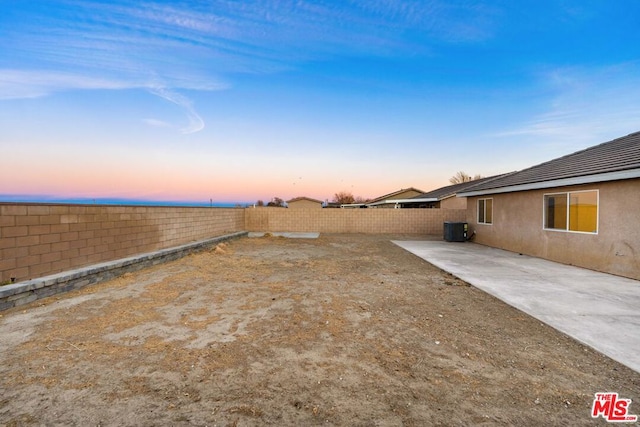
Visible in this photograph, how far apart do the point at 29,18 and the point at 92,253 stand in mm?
6856

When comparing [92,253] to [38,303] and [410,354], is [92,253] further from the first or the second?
[410,354]

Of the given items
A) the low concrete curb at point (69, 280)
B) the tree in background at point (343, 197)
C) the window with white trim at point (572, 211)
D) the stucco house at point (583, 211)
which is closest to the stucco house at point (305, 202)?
the tree in background at point (343, 197)

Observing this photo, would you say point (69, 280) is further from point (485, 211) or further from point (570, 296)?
point (485, 211)

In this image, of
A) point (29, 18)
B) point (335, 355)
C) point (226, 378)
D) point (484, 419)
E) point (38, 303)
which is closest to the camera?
point (484, 419)

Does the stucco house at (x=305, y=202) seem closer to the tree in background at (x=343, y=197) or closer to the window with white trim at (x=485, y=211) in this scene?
the tree in background at (x=343, y=197)

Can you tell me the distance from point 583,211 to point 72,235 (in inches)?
509

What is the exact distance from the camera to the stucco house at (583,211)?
627 cm

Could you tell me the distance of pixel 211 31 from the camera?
9898 millimetres

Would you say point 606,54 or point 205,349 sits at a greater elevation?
point 606,54

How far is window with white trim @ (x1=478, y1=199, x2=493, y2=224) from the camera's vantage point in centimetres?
1187

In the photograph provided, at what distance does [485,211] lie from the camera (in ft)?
40.5

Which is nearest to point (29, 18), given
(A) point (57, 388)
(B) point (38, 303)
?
(B) point (38, 303)

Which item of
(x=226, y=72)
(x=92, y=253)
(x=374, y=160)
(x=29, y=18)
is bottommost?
(x=92, y=253)

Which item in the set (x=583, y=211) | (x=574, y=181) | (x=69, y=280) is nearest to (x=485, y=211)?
(x=583, y=211)
